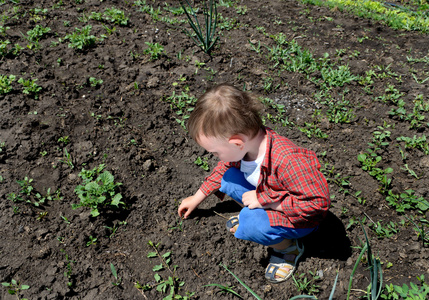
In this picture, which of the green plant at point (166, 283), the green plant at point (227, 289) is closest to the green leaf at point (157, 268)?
the green plant at point (166, 283)

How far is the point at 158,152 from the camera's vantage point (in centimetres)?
309

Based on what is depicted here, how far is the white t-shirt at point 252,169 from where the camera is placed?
2107 mm

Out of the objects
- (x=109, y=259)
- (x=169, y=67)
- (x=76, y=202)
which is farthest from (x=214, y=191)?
(x=169, y=67)

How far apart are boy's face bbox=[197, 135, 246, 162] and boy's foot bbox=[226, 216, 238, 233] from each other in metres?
0.72

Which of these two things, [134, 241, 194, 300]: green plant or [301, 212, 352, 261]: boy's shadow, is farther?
[301, 212, 352, 261]: boy's shadow

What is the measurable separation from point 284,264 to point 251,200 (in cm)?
54

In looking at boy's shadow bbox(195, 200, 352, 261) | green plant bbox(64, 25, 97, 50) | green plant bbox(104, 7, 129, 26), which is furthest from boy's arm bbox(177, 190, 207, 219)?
green plant bbox(104, 7, 129, 26)

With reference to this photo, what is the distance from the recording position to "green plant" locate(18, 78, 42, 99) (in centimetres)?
331

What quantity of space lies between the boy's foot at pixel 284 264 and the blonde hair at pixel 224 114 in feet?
3.05

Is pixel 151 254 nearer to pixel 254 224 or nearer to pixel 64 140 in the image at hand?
pixel 254 224

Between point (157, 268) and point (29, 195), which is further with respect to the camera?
point (29, 195)

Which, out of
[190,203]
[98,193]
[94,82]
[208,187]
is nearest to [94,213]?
[98,193]

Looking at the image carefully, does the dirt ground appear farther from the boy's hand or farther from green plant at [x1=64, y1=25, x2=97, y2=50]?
the boy's hand

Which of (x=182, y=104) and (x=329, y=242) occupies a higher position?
(x=182, y=104)
